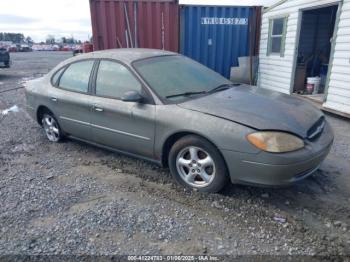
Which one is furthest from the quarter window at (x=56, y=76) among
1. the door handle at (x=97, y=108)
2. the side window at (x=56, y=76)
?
the door handle at (x=97, y=108)

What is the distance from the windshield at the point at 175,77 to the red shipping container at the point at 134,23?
4836 millimetres

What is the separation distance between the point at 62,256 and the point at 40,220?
66 cm

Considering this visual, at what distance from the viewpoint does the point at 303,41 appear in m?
9.76

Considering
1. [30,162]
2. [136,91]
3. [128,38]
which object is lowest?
[30,162]

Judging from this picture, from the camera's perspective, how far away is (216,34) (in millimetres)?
9203

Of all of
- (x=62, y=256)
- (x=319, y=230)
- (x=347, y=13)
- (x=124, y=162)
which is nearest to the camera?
(x=62, y=256)

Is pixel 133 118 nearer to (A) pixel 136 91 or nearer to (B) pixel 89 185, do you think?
(A) pixel 136 91

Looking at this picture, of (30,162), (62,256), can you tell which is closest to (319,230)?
(62,256)

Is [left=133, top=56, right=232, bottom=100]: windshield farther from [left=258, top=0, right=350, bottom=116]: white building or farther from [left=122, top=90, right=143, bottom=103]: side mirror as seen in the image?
[left=258, top=0, right=350, bottom=116]: white building

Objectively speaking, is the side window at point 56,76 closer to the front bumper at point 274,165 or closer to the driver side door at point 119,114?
the driver side door at point 119,114

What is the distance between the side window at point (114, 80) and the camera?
12.3ft

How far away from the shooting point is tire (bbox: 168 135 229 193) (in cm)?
314

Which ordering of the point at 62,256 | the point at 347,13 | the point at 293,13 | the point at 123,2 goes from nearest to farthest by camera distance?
the point at 62,256, the point at 347,13, the point at 293,13, the point at 123,2

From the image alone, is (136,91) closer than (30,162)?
Yes
